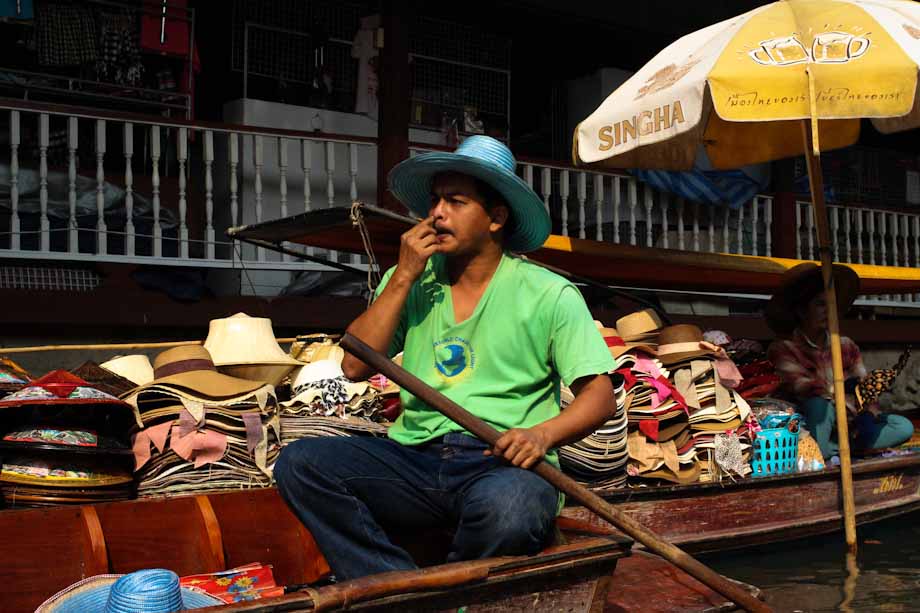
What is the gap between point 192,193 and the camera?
850 centimetres

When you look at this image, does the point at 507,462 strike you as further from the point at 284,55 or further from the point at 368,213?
the point at 284,55

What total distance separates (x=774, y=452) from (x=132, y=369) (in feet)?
11.6

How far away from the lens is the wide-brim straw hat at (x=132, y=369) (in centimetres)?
504

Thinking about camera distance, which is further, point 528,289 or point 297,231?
point 297,231

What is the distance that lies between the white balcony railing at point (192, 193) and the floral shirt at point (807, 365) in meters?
2.81

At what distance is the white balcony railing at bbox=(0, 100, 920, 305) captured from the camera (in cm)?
703

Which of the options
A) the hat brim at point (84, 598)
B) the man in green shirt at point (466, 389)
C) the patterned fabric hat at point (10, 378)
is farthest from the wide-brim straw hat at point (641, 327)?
the hat brim at point (84, 598)

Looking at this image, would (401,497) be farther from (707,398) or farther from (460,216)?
(707,398)

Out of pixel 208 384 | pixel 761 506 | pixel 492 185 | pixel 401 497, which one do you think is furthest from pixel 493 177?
pixel 761 506

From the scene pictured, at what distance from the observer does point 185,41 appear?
8148mm

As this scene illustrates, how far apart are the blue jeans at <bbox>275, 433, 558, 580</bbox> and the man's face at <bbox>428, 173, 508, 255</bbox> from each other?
559 millimetres

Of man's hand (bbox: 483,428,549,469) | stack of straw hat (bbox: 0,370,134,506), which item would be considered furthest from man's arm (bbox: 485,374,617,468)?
stack of straw hat (bbox: 0,370,134,506)

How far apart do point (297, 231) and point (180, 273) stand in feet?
7.56

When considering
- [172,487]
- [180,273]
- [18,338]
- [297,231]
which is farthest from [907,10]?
[18,338]
